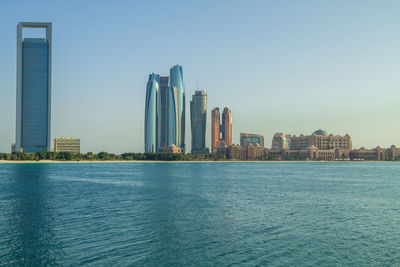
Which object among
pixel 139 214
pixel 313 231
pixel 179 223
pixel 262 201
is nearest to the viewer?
pixel 313 231

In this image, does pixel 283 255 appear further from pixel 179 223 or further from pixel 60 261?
pixel 60 261

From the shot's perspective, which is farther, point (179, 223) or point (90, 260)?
point (179, 223)

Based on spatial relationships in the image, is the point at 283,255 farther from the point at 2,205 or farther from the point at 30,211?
the point at 2,205

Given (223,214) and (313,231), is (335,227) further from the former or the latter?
(223,214)

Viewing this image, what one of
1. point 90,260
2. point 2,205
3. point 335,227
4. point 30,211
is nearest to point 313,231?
point 335,227

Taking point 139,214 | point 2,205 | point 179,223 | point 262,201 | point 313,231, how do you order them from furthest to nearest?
point 262,201
point 2,205
point 139,214
point 179,223
point 313,231

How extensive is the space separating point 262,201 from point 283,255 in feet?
97.5

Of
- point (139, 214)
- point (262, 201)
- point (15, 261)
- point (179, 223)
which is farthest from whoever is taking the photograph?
point (262, 201)

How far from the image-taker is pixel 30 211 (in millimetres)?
48188

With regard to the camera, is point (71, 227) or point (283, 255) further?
point (71, 227)

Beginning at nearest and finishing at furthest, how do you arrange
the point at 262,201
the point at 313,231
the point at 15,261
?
the point at 15,261
the point at 313,231
the point at 262,201

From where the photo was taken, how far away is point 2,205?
5288cm

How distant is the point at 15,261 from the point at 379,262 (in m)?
27.2

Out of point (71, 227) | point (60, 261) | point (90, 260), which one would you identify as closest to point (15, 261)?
point (60, 261)
